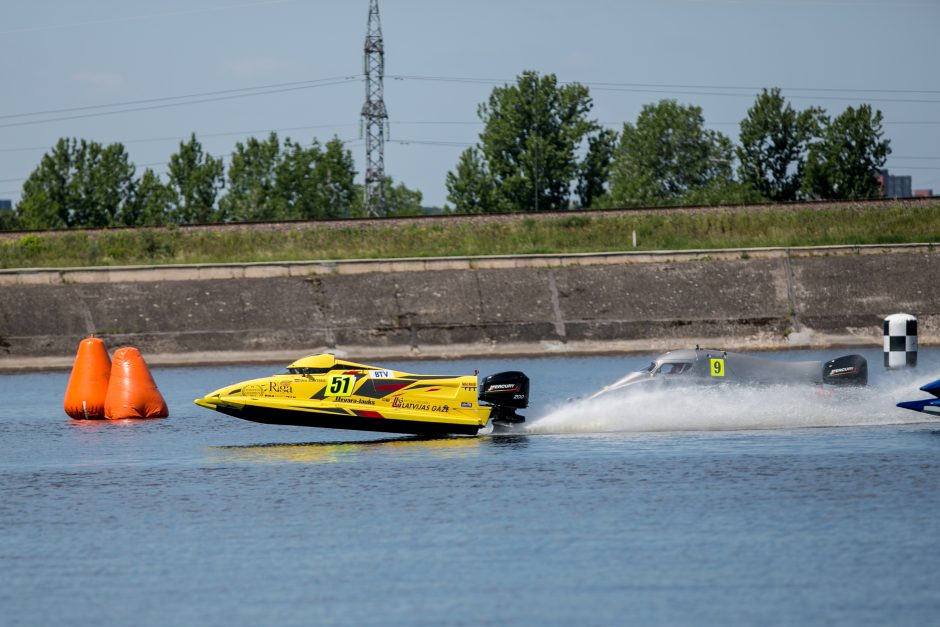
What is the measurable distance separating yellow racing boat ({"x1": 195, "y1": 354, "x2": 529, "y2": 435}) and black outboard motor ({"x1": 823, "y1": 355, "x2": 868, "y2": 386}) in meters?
5.84

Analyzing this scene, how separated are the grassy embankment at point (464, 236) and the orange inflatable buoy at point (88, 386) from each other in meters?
25.8

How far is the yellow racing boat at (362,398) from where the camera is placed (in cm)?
2245

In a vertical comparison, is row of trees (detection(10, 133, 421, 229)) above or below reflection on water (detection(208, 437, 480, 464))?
above

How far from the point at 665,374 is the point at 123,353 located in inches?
492

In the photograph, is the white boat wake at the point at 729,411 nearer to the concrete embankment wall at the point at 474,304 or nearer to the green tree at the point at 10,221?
the concrete embankment wall at the point at 474,304

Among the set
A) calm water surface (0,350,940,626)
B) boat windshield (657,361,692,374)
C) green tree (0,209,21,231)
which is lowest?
calm water surface (0,350,940,626)

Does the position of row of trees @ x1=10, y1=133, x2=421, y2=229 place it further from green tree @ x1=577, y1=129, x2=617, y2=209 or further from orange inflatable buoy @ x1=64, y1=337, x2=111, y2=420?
orange inflatable buoy @ x1=64, y1=337, x2=111, y2=420

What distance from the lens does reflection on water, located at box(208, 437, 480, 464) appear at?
2244cm

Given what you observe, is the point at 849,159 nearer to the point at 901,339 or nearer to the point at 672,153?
the point at 672,153

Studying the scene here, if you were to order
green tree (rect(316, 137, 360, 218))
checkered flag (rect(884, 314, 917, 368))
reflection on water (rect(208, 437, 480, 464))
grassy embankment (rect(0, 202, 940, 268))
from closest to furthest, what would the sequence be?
reflection on water (rect(208, 437, 480, 464)) → checkered flag (rect(884, 314, 917, 368)) → grassy embankment (rect(0, 202, 940, 268)) → green tree (rect(316, 137, 360, 218))

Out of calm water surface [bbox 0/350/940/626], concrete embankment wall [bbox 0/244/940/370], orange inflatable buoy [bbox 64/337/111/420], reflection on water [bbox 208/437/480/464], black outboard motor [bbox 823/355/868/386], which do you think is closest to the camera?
calm water surface [bbox 0/350/940/626]

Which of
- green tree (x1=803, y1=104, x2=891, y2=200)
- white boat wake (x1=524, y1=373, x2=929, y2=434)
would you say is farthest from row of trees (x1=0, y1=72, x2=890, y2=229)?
white boat wake (x1=524, y1=373, x2=929, y2=434)

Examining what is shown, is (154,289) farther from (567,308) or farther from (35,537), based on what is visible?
(35,537)

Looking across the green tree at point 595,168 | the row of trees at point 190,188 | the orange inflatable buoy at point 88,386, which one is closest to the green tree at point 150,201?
the row of trees at point 190,188
